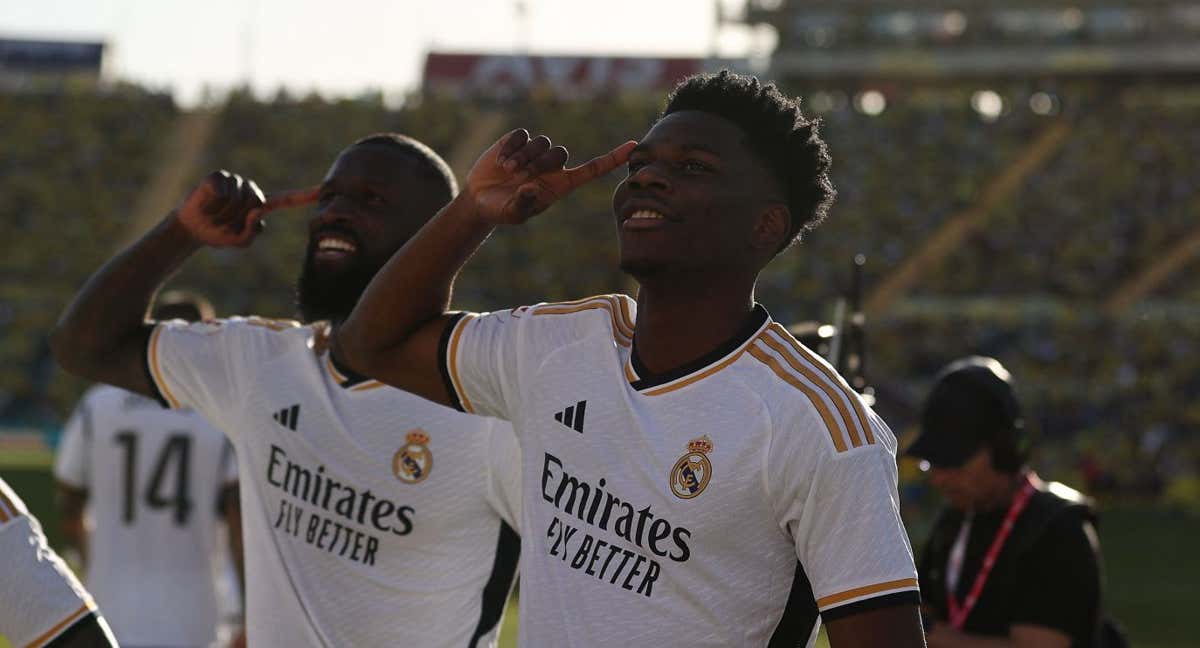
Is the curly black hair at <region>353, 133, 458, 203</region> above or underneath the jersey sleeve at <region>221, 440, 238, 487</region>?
above

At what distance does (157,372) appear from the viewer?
4188mm

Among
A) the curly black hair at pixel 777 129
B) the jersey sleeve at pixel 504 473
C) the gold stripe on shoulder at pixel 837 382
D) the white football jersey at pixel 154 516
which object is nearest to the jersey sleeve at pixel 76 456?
the white football jersey at pixel 154 516

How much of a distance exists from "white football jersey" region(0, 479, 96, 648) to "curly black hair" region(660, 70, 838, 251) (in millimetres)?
1410

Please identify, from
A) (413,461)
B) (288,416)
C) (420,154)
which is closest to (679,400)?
(413,461)

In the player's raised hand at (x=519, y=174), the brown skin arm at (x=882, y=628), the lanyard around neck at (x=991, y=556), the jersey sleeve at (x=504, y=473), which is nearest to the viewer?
the brown skin arm at (x=882, y=628)

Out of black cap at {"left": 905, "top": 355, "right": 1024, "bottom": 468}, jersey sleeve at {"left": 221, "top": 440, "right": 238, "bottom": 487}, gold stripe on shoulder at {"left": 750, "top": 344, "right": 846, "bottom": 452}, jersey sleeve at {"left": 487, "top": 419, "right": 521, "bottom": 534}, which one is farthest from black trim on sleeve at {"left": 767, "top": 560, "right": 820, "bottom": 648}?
jersey sleeve at {"left": 221, "top": 440, "right": 238, "bottom": 487}

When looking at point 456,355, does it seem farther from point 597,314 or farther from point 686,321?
point 686,321

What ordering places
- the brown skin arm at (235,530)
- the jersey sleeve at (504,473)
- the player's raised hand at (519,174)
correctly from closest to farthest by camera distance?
the player's raised hand at (519,174), the jersey sleeve at (504,473), the brown skin arm at (235,530)

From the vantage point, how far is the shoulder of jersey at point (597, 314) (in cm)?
315

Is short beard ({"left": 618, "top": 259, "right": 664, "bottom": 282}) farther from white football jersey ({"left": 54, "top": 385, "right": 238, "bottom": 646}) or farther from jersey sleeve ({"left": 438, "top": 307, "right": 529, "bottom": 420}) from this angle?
white football jersey ({"left": 54, "top": 385, "right": 238, "bottom": 646})

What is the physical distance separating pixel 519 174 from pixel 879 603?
106cm

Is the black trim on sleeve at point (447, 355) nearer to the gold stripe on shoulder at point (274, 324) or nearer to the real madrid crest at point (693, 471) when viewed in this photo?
the real madrid crest at point (693, 471)

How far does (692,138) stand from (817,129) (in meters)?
0.38

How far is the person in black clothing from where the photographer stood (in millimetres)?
4410
